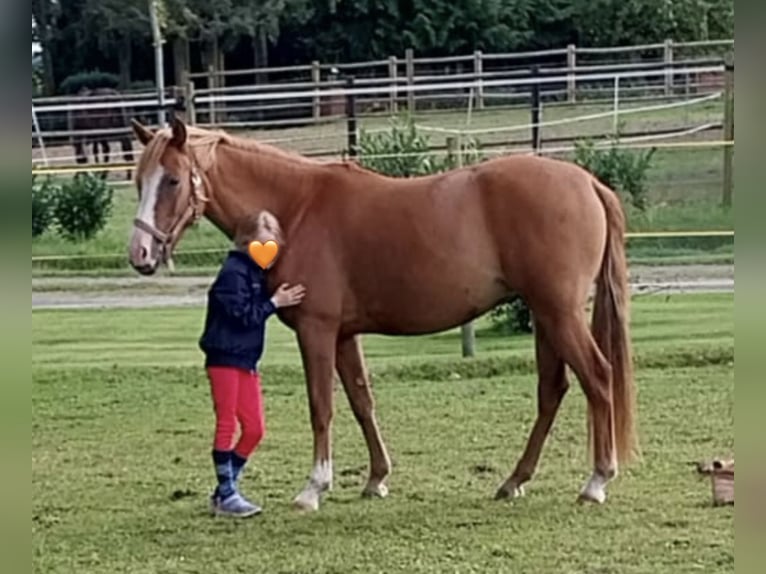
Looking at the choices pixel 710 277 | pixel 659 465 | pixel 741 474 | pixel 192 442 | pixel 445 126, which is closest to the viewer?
pixel 741 474

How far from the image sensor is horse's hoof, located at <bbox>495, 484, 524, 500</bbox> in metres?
4.41

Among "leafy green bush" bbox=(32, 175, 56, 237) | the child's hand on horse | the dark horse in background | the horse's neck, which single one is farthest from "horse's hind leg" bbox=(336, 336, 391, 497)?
the dark horse in background

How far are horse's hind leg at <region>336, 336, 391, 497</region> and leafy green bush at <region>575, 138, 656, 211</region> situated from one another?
619 centimetres

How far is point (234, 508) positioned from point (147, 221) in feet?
3.43

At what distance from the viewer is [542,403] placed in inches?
179

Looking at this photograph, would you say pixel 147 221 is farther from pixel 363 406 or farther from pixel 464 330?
pixel 464 330

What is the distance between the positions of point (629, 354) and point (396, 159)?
19.5ft

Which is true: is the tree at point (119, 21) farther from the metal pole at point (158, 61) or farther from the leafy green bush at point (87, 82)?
the metal pole at point (158, 61)

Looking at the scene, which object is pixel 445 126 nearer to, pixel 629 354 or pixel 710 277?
pixel 710 277

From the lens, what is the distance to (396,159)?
1016cm

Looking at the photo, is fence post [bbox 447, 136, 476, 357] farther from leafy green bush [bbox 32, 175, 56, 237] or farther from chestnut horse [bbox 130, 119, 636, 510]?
leafy green bush [bbox 32, 175, 56, 237]

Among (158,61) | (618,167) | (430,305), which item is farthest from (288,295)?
(158,61)

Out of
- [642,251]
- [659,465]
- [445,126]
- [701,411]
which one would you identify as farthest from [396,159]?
[445,126]

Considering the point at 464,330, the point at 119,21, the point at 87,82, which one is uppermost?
the point at 119,21
